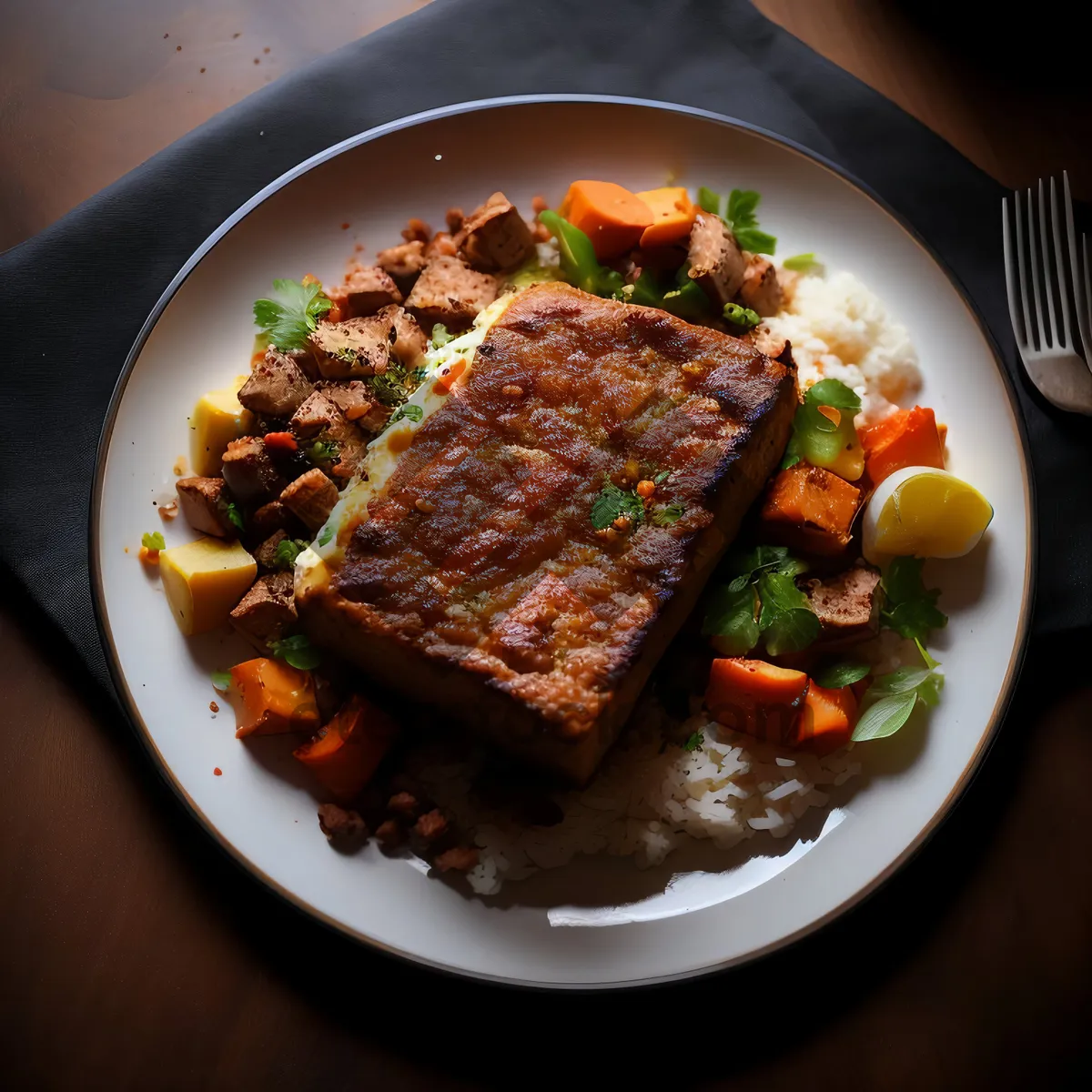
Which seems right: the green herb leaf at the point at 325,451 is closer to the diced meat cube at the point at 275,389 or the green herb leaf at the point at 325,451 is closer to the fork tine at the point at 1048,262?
the diced meat cube at the point at 275,389

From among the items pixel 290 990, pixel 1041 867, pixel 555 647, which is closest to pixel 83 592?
pixel 290 990

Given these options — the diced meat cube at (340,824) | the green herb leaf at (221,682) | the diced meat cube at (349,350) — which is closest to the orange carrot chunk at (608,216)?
the diced meat cube at (349,350)

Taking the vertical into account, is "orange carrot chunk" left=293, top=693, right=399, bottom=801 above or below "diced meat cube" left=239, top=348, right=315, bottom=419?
below

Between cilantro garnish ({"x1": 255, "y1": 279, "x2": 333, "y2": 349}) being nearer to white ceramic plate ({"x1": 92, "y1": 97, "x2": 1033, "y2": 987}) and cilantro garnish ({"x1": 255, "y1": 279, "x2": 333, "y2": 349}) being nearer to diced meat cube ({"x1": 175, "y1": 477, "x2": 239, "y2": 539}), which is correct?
white ceramic plate ({"x1": 92, "y1": 97, "x2": 1033, "y2": 987})

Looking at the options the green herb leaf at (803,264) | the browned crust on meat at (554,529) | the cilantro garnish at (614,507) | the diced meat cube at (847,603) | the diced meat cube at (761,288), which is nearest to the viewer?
the browned crust on meat at (554,529)

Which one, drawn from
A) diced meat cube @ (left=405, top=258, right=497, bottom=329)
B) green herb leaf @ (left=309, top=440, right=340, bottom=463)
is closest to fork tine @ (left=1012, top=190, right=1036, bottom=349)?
diced meat cube @ (left=405, top=258, right=497, bottom=329)

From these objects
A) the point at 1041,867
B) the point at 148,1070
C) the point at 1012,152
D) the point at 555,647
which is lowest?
the point at 148,1070

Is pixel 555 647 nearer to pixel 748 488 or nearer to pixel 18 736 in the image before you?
pixel 748 488
